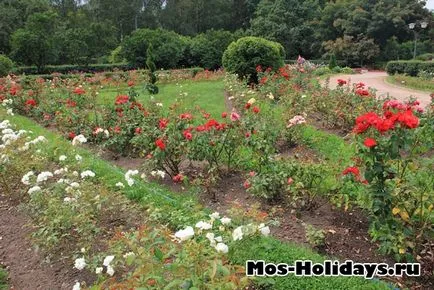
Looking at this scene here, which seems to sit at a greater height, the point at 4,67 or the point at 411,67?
the point at 4,67

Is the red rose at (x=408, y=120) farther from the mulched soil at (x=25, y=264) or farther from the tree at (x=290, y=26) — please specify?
the tree at (x=290, y=26)

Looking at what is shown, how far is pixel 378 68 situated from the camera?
32.0 metres

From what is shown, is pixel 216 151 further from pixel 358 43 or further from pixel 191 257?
pixel 358 43

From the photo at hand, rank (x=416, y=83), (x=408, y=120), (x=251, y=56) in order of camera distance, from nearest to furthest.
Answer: (x=408, y=120), (x=251, y=56), (x=416, y=83)

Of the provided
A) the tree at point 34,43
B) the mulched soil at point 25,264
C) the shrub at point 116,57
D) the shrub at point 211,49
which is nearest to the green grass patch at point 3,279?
the mulched soil at point 25,264

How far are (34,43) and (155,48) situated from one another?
653 cm

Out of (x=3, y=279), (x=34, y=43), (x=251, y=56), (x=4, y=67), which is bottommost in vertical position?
(x=3, y=279)

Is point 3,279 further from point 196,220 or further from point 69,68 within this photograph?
point 69,68

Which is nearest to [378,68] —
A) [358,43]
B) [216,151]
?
[358,43]

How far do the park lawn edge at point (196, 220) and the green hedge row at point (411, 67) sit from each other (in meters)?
19.0

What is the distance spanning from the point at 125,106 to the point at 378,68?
28.6 m

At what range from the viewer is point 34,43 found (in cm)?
2444

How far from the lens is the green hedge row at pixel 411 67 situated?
2118 centimetres

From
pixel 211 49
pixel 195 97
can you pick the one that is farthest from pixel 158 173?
pixel 211 49
